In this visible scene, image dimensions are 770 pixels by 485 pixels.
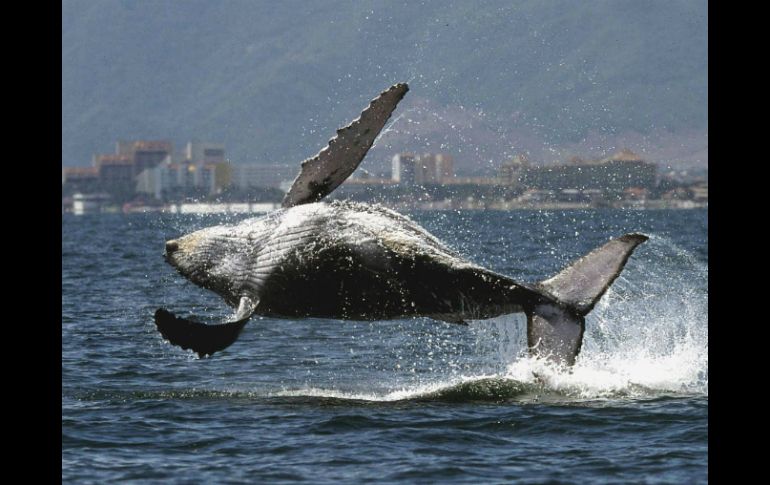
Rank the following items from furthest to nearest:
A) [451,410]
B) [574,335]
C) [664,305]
Answer: [664,305]
[451,410]
[574,335]

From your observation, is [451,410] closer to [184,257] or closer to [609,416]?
[609,416]

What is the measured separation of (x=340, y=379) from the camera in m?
17.3

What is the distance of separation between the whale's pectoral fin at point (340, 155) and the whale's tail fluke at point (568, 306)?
254 cm

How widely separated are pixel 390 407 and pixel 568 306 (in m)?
2.35

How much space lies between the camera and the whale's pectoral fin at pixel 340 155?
14.4 metres

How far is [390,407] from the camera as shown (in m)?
14.2

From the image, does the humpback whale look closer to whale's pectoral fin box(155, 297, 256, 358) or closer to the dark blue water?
whale's pectoral fin box(155, 297, 256, 358)

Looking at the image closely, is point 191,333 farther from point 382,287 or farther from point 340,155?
point 340,155

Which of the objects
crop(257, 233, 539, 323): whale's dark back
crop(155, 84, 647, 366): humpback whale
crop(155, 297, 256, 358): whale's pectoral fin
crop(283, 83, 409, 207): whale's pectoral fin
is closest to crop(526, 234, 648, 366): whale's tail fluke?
crop(155, 84, 647, 366): humpback whale

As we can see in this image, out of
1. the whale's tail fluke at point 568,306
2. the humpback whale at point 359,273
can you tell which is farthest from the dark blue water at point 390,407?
the humpback whale at point 359,273

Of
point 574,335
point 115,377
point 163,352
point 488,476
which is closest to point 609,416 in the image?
point 574,335

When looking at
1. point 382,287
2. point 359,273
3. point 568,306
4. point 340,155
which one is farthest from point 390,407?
point 340,155
